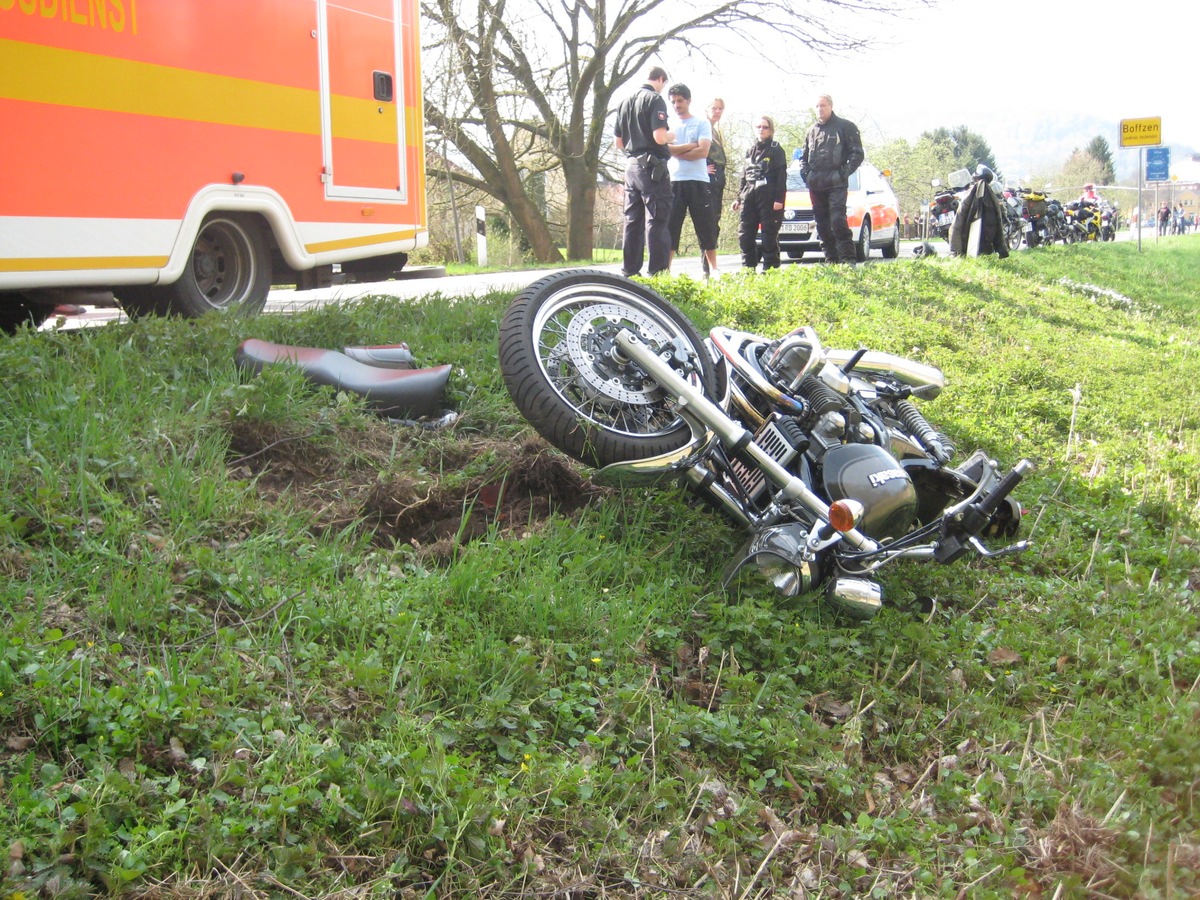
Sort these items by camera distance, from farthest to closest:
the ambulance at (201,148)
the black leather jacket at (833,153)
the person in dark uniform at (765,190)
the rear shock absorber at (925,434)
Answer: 1. the person in dark uniform at (765,190)
2. the black leather jacket at (833,153)
3. the ambulance at (201,148)
4. the rear shock absorber at (925,434)

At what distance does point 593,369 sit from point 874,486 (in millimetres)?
1126

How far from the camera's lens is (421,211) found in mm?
8914

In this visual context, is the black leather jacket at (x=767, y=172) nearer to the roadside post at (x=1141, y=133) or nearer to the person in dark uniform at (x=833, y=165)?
the person in dark uniform at (x=833, y=165)

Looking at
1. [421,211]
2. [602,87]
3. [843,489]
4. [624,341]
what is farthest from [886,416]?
[602,87]

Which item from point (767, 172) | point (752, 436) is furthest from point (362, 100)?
Answer: point (767, 172)

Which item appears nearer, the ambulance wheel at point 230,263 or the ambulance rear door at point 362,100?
the ambulance wheel at point 230,263

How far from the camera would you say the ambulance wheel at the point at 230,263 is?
7086 millimetres

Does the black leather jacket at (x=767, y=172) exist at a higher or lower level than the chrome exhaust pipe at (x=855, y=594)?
higher

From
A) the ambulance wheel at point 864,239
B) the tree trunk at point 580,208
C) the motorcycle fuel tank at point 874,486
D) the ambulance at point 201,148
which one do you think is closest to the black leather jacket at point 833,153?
the ambulance wheel at point 864,239

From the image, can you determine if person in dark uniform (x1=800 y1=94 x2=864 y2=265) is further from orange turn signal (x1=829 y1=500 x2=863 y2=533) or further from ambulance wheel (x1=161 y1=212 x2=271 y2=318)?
orange turn signal (x1=829 y1=500 x2=863 y2=533)

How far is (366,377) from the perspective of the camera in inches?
209

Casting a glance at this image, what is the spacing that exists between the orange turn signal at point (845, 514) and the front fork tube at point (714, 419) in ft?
0.89

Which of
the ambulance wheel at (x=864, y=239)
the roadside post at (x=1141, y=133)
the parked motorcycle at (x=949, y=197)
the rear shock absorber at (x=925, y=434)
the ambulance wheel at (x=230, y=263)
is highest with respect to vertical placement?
the roadside post at (x=1141, y=133)

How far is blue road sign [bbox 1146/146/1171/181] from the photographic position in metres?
36.8
